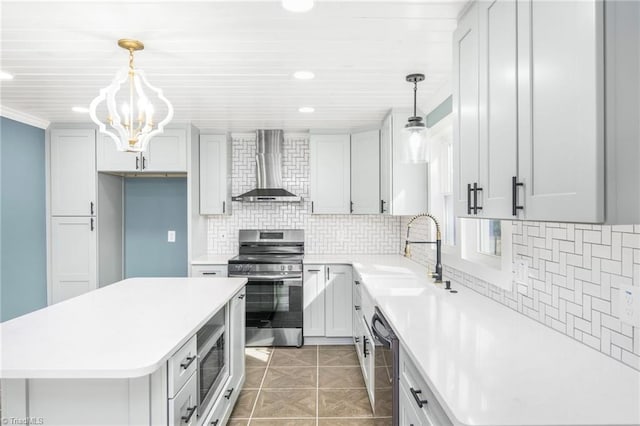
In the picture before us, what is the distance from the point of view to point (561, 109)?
107 centimetres

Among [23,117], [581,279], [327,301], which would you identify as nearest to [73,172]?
[23,117]

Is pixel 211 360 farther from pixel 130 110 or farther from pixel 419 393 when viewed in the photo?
pixel 130 110

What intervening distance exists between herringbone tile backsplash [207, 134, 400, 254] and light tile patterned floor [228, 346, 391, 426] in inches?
50.2

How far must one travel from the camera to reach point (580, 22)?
3.22 ft

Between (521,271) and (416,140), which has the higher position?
(416,140)

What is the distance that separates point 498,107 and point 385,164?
7.86 feet

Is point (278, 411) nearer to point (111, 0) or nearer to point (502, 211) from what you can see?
point (502, 211)

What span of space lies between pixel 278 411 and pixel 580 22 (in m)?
2.84

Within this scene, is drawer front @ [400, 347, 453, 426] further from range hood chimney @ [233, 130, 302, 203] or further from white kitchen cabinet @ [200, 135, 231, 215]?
white kitchen cabinet @ [200, 135, 231, 215]

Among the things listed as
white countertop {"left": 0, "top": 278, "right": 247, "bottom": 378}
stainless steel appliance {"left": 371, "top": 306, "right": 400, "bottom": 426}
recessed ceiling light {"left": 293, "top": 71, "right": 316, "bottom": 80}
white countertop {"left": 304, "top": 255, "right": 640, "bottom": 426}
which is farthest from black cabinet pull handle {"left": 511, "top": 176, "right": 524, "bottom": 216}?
recessed ceiling light {"left": 293, "top": 71, "right": 316, "bottom": 80}

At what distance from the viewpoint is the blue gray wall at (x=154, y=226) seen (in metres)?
4.60

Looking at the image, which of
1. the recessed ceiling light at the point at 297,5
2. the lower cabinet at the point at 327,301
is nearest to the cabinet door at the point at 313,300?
the lower cabinet at the point at 327,301

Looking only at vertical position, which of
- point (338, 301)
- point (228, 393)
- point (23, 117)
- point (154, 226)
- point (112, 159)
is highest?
point (23, 117)

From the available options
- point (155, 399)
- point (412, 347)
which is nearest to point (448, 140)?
point (412, 347)
